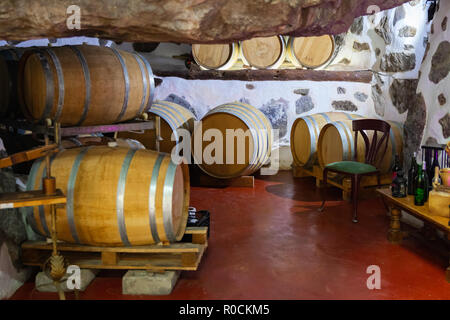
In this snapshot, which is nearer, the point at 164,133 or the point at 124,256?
the point at 124,256

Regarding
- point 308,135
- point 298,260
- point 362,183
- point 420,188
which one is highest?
point 308,135

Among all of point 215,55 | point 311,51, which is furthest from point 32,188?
point 311,51

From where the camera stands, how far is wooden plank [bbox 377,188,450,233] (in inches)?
113

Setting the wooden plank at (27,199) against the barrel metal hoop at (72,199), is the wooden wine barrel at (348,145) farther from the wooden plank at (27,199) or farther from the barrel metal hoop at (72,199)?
the wooden plank at (27,199)

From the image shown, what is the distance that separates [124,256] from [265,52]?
165 inches

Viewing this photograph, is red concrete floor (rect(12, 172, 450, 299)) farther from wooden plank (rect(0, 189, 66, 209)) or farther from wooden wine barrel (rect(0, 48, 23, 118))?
wooden wine barrel (rect(0, 48, 23, 118))

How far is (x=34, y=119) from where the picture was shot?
2.96m

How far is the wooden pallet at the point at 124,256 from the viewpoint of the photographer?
271 cm

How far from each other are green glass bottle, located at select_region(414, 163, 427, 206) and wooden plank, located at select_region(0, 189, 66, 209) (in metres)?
2.45

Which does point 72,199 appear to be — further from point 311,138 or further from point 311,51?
point 311,51

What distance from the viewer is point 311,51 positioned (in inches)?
246

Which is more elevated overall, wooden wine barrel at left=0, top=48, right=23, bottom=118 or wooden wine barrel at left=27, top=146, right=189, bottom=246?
wooden wine barrel at left=0, top=48, right=23, bottom=118

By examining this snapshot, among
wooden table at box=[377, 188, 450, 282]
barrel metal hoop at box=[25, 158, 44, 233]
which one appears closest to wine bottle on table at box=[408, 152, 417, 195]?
wooden table at box=[377, 188, 450, 282]

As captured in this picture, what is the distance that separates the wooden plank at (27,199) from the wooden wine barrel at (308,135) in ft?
11.8
